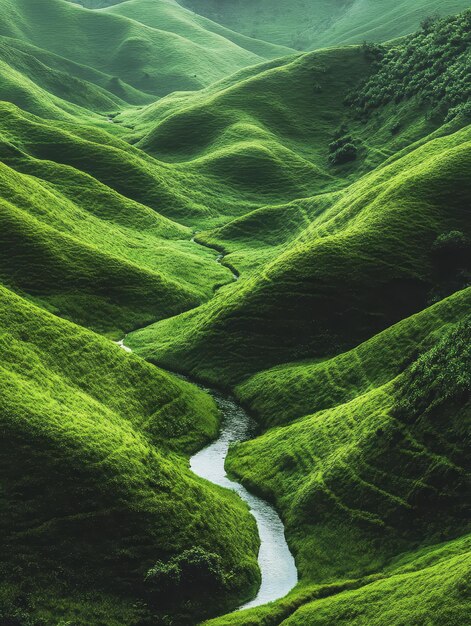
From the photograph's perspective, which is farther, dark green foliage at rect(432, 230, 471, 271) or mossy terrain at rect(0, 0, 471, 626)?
dark green foliage at rect(432, 230, 471, 271)

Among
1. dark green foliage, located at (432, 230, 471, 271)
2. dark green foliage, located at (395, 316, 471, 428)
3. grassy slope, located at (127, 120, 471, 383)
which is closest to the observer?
dark green foliage, located at (395, 316, 471, 428)

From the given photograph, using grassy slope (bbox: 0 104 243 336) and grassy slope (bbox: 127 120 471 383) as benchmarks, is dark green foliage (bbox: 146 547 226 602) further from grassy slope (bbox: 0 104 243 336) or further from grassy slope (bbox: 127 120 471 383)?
grassy slope (bbox: 0 104 243 336)

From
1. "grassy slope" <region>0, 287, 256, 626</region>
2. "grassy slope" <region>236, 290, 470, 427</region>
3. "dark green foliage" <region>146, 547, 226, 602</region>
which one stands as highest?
"grassy slope" <region>236, 290, 470, 427</region>

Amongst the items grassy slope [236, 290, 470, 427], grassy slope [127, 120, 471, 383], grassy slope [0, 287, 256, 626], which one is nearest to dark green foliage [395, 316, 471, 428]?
grassy slope [236, 290, 470, 427]

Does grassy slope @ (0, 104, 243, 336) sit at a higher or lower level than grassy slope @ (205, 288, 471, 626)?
higher

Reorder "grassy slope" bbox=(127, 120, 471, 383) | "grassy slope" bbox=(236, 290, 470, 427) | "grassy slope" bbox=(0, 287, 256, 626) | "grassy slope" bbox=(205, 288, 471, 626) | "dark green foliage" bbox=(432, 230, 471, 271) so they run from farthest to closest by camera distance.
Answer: "dark green foliage" bbox=(432, 230, 471, 271), "grassy slope" bbox=(127, 120, 471, 383), "grassy slope" bbox=(236, 290, 470, 427), "grassy slope" bbox=(0, 287, 256, 626), "grassy slope" bbox=(205, 288, 471, 626)

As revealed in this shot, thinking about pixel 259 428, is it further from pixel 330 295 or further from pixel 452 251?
pixel 452 251
